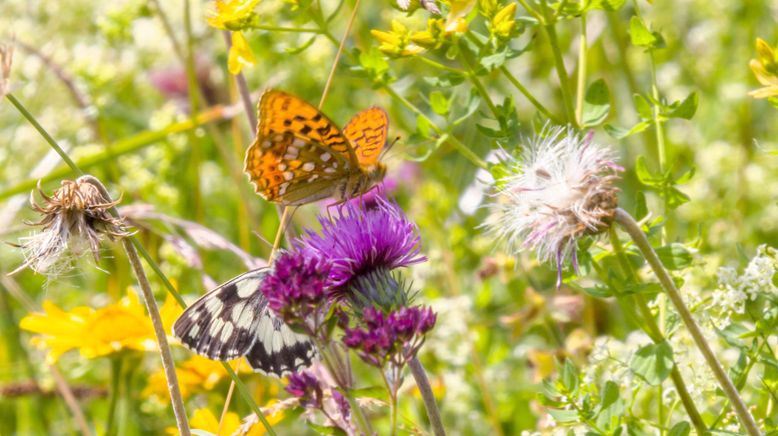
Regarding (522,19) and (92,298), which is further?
(92,298)

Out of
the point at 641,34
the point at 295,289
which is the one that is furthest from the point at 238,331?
the point at 641,34

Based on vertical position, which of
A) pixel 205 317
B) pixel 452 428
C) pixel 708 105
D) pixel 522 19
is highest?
pixel 522 19

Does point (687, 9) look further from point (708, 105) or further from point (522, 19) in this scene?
point (522, 19)

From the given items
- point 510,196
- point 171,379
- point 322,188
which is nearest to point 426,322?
point 510,196

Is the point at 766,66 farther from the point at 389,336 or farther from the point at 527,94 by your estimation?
the point at 389,336

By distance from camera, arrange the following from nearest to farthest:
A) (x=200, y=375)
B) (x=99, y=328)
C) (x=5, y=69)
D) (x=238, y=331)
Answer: (x=5, y=69)
(x=238, y=331)
(x=99, y=328)
(x=200, y=375)

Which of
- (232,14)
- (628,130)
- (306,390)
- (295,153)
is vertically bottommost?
(306,390)

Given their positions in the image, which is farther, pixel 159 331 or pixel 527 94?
pixel 527 94

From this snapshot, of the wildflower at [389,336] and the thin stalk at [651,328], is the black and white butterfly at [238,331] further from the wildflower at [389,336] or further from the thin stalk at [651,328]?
the thin stalk at [651,328]
